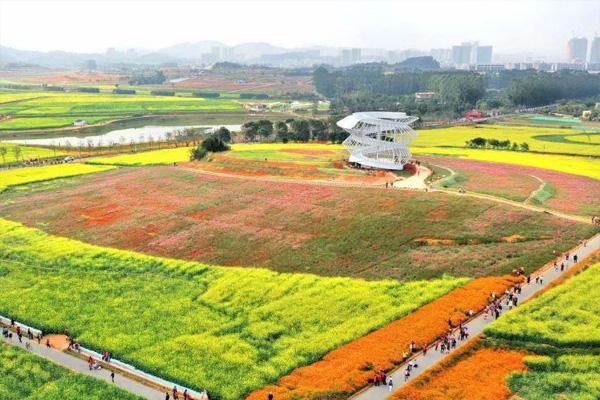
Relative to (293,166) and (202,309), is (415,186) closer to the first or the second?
(293,166)

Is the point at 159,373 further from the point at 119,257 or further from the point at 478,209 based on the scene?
the point at 478,209

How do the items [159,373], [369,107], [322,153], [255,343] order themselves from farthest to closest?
1. [369,107]
2. [322,153]
3. [255,343]
4. [159,373]

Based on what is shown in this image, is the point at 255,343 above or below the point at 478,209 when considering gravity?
below

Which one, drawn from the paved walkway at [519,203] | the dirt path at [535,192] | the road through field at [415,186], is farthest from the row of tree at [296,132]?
the paved walkway at [519,203]

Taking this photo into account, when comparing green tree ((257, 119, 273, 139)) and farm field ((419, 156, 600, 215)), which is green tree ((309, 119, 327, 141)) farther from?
farm field ((419, 156, 600, 215))

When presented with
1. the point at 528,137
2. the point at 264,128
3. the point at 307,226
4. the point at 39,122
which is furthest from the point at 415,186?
the point at 39,122

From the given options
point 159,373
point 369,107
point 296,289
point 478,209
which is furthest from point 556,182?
point 369,107

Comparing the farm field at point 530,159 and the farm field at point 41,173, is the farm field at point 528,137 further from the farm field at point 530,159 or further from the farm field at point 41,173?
the farm field at point 41,173
